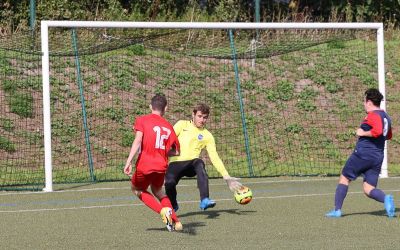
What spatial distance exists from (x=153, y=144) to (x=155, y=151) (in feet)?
0.25

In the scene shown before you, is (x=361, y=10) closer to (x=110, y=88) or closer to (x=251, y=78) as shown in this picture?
(x=251, y=78)

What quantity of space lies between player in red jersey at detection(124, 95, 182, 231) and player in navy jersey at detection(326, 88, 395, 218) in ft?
7.33

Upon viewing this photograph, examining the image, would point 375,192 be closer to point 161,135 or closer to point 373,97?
point 373,97

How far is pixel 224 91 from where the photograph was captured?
22797 millimetres

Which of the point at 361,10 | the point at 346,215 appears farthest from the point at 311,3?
the point at 346,215

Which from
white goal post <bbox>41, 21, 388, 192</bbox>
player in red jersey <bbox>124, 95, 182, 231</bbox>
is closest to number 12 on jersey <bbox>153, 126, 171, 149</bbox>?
player in red jersey <bbox>124, 95, 182, 231</bbox>

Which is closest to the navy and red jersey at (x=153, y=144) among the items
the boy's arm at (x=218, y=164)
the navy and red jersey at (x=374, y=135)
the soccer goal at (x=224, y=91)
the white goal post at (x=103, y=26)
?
the boy's arm at (x=218, y=164)

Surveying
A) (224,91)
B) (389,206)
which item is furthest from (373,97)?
(224,91)

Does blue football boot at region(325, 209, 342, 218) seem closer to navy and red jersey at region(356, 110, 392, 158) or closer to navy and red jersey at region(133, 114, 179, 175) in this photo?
navy and red jersey at region(356, 110, 392, 158)

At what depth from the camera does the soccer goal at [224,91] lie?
62.2 feet

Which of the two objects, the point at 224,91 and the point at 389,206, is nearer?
the point at 389,206

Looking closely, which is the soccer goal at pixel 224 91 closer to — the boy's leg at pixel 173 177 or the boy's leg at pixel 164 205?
the boy's leg at pixel 173 177

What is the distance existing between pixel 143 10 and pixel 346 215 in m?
13.8

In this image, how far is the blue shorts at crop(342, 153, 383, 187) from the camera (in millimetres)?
11477
